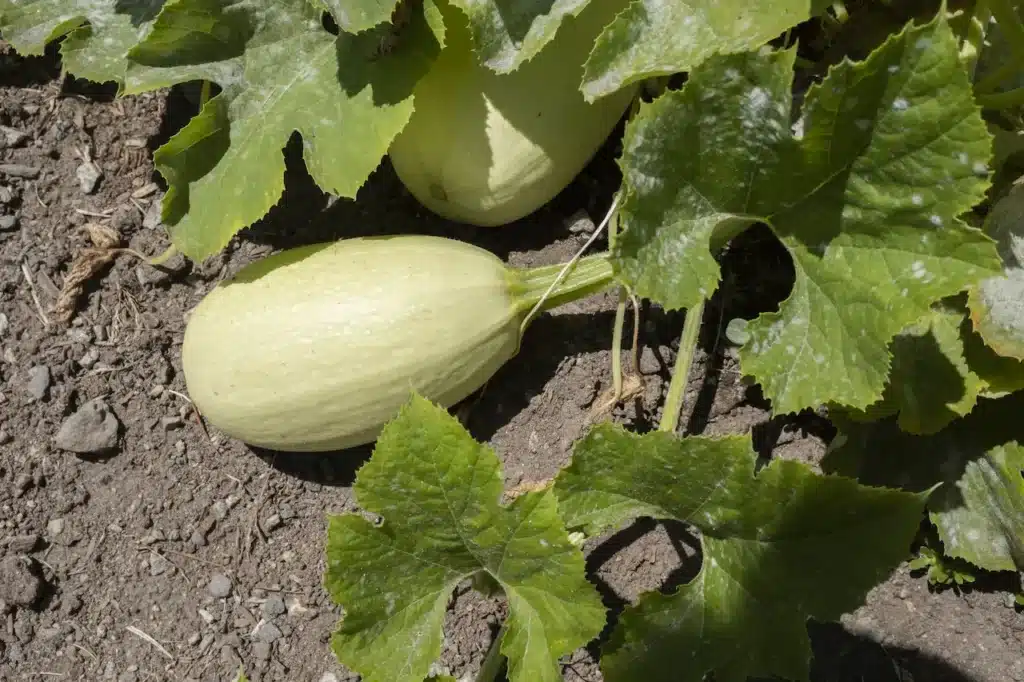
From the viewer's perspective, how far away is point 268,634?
2004mm

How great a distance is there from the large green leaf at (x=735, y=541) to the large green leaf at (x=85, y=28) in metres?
1.29

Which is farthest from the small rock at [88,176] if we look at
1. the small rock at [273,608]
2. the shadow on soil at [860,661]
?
the shadow on soil at [860,661]

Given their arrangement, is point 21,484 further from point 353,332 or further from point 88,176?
point 353,332

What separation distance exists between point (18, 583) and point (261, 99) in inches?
46.7

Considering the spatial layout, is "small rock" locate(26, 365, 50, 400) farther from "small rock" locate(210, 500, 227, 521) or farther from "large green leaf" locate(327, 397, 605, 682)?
"large green leaf" locate(327, 397, 605, 682)

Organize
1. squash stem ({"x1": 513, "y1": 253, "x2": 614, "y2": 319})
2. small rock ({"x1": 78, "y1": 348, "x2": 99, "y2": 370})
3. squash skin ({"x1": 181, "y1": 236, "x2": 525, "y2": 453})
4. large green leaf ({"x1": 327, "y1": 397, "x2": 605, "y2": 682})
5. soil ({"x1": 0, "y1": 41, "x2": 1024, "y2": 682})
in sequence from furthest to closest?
1. small rock ({"x1": 78, "y1": 348, "x2": 99, "y2": 370})
2. soil ({"x1": 0, "y1": 41, "x2": 1024, "y2": 682})
3. squash stem ({"x1": 513, "y1": 253, "x2": 614, "y2": 319})
4. squash skin ({"x1": 181, "y1": 236, "x2": 525, "y2": 453})
5. large green leaf ({"x1": 327, "y1": 397, "x2": 605, "y2": 682})

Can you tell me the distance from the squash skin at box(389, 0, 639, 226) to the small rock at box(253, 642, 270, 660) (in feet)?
3.48

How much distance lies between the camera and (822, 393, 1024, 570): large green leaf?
5.78 feet

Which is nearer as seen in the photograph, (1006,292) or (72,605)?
(1006,292)

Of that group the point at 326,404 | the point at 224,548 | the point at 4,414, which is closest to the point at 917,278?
the point at 326,404

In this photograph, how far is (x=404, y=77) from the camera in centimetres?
166

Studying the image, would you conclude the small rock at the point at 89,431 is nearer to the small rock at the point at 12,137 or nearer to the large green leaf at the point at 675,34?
the small rock at the point at 12,137

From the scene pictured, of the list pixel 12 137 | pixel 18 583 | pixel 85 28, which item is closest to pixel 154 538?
pixel 18 583

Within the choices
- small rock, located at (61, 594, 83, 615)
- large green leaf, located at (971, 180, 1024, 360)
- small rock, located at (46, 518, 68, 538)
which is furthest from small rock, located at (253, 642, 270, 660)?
large green leaf, located at (971, 180, 1024, 360)
